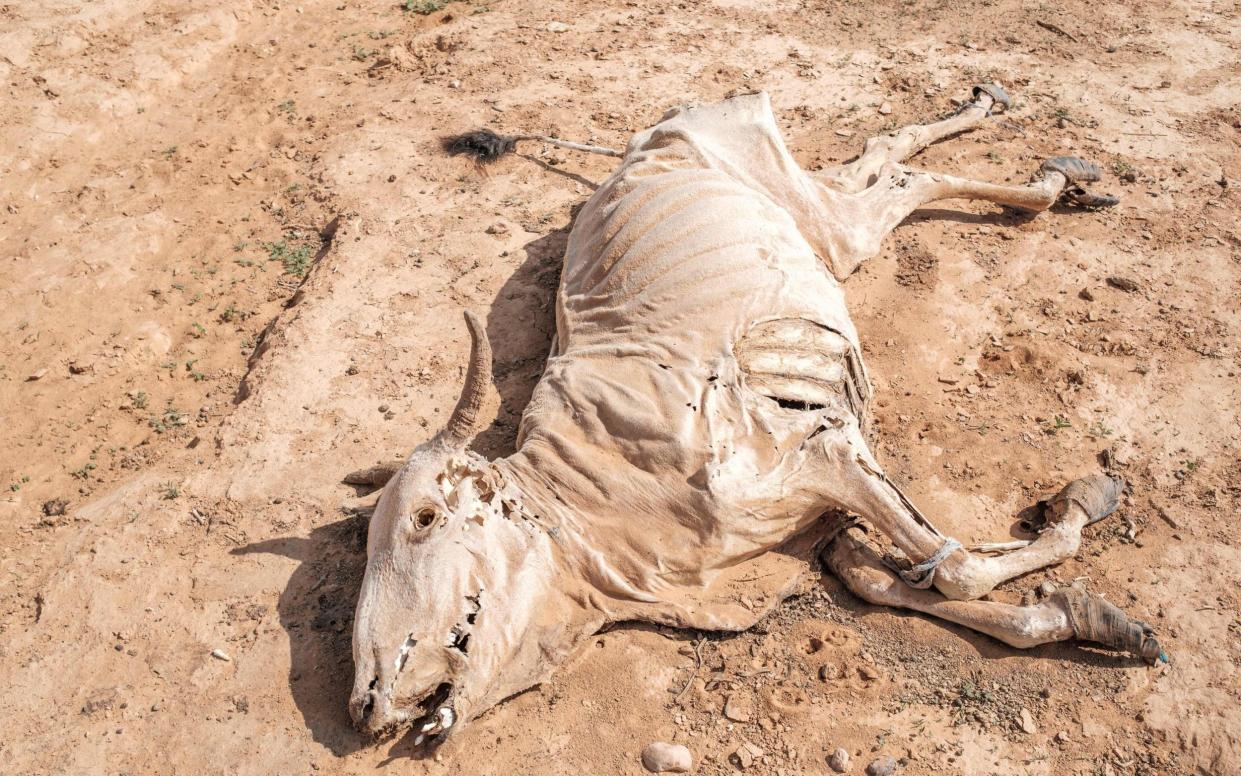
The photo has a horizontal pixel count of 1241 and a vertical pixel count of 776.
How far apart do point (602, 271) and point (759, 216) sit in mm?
821

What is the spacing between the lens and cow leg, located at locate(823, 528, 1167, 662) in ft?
11.8

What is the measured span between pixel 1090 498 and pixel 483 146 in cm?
447

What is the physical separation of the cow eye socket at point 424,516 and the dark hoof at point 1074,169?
4.48 meters

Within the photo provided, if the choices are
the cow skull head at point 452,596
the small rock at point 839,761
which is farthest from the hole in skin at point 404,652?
the small rock at point 839,761

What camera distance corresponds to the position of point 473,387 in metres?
3.47

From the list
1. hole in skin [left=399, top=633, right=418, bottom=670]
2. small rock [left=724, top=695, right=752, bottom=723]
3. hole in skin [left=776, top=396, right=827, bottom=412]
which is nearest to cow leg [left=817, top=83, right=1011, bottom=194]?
hole in skin [left=776, top=396, right=827, bottom=412]

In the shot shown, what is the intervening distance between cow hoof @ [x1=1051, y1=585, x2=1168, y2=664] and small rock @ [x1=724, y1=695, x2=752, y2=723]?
1329 mm

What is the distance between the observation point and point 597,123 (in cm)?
685

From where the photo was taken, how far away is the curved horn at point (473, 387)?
337 cm

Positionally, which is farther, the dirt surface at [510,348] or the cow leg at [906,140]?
the cow leg at [906,140]

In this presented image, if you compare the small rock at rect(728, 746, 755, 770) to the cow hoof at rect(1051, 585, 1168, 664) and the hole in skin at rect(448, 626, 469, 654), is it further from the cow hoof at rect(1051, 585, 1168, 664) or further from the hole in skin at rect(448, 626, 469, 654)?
the cow hoof at rect(1051, 585, 1168, 664)

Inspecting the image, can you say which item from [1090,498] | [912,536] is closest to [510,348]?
[912,536]

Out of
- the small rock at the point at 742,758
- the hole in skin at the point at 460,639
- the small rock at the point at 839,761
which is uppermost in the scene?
the hole in skin at the point at 460,639

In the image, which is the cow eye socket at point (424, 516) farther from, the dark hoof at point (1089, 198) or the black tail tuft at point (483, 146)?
the dark hoof at point (1089, 198)
